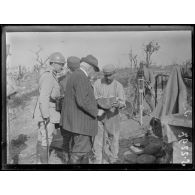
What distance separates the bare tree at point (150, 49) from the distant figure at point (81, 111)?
36 centimetres

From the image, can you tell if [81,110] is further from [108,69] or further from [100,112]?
[108,69]

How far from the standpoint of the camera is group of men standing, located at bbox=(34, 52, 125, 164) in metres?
A: 2.78

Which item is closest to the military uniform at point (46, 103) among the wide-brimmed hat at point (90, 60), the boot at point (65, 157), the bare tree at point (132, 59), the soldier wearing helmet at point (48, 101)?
the soldier wearing helmet at point (48, 101)

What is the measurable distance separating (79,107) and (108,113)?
0.21 m

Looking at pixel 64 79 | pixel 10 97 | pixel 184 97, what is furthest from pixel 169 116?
pixel 10 97

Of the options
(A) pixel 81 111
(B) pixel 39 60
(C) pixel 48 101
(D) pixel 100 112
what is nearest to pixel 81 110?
(A) pixel 81 111

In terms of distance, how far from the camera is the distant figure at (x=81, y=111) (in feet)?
9.12

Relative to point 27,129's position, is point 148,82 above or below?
above

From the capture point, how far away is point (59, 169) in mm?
2809

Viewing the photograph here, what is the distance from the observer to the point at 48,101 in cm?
280

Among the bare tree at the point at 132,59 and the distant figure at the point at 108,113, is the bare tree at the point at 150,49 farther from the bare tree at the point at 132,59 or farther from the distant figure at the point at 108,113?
the distant figure at the point at 108,113

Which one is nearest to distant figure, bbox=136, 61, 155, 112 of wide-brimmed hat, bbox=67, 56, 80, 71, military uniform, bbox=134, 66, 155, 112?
military uniform, bbox=134, 66, 155, 112

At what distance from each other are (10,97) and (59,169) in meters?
0.61

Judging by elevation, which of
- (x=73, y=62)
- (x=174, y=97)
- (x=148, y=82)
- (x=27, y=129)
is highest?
(x=73, y=62)
